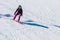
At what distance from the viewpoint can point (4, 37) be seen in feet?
36.8

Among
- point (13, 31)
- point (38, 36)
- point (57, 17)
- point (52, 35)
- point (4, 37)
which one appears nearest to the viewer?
point (4, 37)

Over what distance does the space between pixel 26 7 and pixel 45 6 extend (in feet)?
8.71

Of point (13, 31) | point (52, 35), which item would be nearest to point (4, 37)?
point (13, 31)

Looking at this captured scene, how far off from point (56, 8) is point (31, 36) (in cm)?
1294

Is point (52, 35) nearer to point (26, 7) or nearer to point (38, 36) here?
point (38, 36)

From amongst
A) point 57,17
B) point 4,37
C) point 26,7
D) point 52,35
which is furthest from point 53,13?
point 4,37

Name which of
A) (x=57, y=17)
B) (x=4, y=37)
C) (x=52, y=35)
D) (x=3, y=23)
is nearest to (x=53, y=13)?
(x=57, y=17)

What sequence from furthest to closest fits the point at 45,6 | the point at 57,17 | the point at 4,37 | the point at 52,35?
1. the point at 45,6
2. the point at 57,17
3. the point at 52,35
4. the point at 4,37

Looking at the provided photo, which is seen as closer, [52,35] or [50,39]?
[50,39]

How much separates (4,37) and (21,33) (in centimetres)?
174

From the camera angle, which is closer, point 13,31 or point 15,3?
point 13,31

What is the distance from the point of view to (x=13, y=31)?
12625 millimetres

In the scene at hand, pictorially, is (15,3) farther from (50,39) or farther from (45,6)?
(50,39)

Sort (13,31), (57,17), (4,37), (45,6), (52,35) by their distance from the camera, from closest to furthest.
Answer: (4,37)
(13,31)
(52,35)
(57,17)
(45,6)
